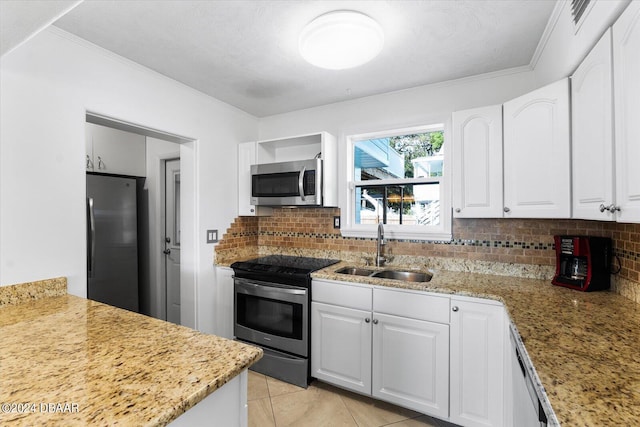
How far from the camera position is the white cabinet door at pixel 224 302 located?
2.70 meters

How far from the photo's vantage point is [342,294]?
2.15m

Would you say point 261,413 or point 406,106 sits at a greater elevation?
point 406,106

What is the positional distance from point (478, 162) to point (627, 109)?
0.92m

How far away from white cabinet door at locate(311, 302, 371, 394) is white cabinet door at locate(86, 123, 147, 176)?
8.52ft

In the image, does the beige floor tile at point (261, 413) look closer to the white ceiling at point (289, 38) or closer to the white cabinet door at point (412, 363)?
the white cabinet door at point (412, 363)

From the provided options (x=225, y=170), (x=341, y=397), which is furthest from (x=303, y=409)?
(x=225, y=170)

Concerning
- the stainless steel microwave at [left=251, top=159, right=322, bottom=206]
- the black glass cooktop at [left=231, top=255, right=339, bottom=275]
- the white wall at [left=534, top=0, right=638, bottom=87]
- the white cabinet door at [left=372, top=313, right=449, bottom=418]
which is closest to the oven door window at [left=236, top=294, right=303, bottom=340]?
the black glass cooktop at [left=231, top=255, right=339, bottom=275]

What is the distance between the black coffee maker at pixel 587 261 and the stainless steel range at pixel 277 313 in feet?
5.36

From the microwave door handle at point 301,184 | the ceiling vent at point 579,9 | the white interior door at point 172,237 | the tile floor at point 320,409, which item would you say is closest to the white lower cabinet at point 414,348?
the tile floor at point 320,409

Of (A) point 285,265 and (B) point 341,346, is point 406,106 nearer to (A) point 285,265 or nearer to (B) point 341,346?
(A) point 285,265

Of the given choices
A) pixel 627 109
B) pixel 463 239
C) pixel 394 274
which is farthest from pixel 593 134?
pixel 394 274

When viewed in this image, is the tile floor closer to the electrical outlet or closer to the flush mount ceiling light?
the electrical outlet

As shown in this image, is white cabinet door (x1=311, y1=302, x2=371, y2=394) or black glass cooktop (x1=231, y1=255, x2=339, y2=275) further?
black glass cooktop (x1=231, y1=255, x2=339, y2=275)

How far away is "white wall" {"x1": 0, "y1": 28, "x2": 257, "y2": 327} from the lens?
1.52 metres
